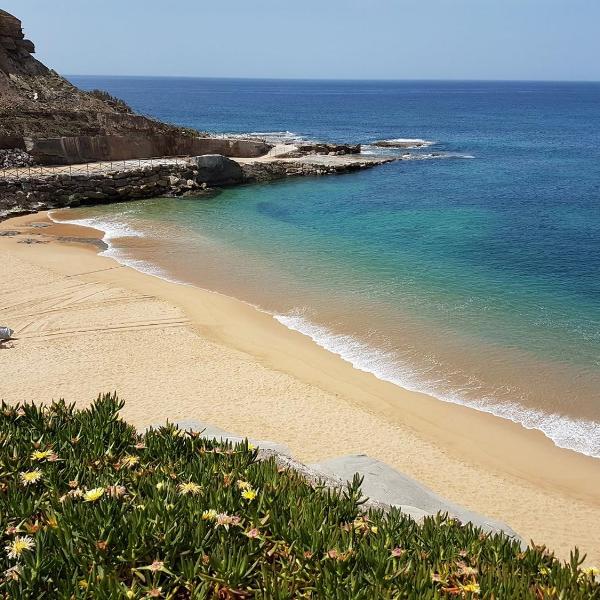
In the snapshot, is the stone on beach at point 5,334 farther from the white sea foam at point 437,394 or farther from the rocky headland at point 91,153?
the rocky headland at point 91,153

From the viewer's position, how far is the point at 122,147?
42812 millimetres

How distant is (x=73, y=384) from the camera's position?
48.6ft

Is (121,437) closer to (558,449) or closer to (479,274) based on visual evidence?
(558,449)

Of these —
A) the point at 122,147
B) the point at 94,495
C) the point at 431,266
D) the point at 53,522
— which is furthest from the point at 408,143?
the point at 53,522

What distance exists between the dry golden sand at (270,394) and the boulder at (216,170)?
21.9m

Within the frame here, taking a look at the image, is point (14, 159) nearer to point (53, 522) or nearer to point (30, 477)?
point (30, 477)

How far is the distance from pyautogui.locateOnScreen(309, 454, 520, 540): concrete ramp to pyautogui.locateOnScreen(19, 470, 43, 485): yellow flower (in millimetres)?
3478

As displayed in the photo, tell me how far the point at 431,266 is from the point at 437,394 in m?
11.1

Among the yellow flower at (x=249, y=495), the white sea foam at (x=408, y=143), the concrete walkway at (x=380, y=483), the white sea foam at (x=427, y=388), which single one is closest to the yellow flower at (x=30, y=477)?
the yellow flower at (x=249, y=495)

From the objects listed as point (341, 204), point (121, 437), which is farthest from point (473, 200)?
point (121, 437)

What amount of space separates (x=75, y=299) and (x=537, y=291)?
617 inches

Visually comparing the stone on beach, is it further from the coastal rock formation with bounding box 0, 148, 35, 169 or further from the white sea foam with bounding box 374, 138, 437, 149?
the white sea foam with bounding box 374, 138, 437, 149

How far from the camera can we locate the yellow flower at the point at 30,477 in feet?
19.2

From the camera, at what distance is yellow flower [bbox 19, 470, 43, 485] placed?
5863 mm
